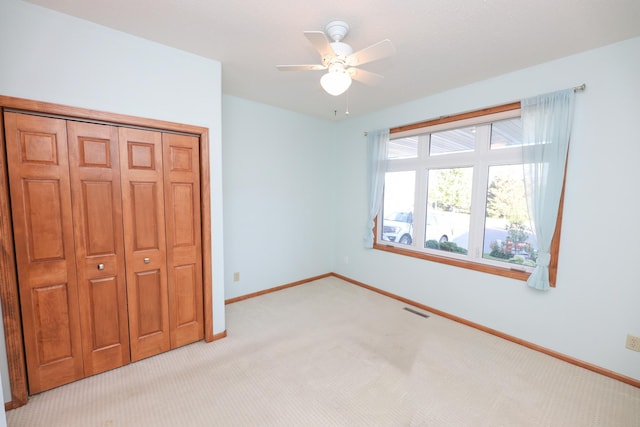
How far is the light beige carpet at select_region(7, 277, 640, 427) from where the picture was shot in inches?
70.6

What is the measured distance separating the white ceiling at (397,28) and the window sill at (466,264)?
6.51 ft

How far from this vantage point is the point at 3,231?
1737mm

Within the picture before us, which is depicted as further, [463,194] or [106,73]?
[463,194]

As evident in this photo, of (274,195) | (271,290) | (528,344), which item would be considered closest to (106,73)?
(274,195)

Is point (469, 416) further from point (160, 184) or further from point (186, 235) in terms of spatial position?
point (160, 184)

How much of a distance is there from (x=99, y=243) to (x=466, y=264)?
11.6 feet

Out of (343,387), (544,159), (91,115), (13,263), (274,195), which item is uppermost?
(91,115)

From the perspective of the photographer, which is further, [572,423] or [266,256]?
[266,256]

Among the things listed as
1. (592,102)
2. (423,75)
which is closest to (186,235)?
(423,75)

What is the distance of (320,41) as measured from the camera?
5.31 feet

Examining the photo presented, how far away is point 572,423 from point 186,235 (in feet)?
10.5

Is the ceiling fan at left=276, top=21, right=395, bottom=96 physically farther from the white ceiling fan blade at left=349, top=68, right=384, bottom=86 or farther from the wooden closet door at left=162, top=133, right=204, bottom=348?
the wooden closet door at left=162, top=133, right=204, bottom=348

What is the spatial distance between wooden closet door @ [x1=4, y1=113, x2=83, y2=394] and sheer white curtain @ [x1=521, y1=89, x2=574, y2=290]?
3851mm

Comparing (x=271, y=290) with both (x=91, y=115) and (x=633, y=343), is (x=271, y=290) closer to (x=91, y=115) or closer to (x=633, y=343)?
(x=91, y=115)
